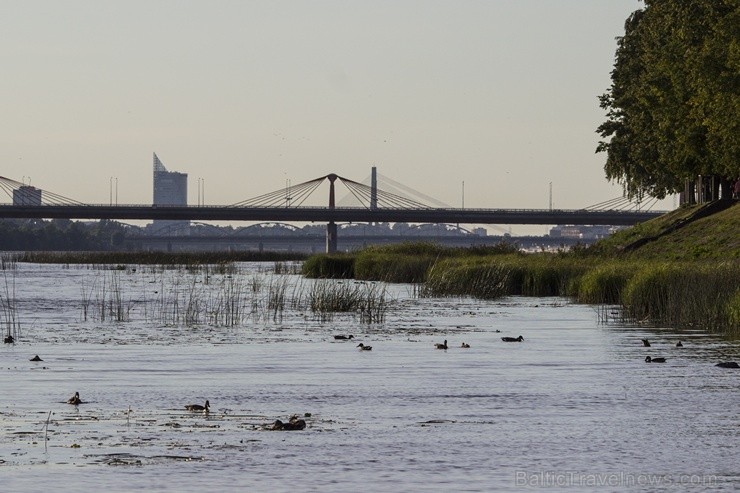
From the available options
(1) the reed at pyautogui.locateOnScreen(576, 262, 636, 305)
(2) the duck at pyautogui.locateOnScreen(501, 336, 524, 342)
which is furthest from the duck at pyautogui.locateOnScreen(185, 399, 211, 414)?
(1) the reed at pyautogui.locateOnScreen(576, 262, 636, 305)

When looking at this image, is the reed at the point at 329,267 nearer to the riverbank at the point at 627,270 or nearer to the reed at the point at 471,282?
the riverbank at the point at 627,270

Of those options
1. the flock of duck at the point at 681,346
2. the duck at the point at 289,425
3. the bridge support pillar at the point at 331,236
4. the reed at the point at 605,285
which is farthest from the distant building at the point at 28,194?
the duck at the point at 289,425

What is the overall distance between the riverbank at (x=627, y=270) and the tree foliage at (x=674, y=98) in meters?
2.68

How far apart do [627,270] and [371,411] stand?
78.9ft

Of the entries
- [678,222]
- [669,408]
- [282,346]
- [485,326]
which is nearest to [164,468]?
[669,408]

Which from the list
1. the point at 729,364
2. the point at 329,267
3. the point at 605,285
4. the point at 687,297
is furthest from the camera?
the point at 329,267

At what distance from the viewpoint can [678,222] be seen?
211 feet

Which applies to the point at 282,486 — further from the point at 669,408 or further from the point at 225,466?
the point at 669,408

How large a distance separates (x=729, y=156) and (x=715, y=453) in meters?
42.8

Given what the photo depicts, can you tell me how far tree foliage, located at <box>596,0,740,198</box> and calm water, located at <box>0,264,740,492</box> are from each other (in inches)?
1050

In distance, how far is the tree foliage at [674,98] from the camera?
5319 cm

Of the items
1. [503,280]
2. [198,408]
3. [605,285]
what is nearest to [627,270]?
[605,285]

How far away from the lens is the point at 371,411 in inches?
630

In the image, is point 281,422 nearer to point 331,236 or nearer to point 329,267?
point 329,267
